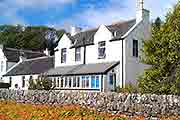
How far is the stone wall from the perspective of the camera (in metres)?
18.6

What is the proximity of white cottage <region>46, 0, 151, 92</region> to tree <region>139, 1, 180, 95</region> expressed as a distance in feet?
52.3

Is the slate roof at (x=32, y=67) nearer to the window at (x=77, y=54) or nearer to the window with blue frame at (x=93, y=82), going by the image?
the window at (x=77, y=54)

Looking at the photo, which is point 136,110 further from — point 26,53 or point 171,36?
point 26,53

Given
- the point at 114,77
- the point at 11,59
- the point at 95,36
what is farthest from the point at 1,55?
the point at 114,77

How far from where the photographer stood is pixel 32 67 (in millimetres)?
60156

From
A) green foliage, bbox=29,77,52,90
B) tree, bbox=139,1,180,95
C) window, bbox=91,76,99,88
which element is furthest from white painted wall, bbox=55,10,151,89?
tree, bbox=139,1,180,95

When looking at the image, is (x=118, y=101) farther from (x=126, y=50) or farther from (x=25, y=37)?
(x=25, y=37)

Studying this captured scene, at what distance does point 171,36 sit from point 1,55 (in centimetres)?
5408

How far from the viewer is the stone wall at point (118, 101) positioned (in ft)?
61.0

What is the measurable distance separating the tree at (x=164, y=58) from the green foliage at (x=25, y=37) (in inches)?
3184

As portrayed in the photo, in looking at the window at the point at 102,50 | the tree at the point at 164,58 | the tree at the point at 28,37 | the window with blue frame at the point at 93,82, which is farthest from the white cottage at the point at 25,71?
the tree at the point at 28,37

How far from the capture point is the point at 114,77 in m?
41.8

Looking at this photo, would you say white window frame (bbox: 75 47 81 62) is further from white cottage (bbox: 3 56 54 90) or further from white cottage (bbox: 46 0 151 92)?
white cottage (bbox: 3 56 54 90)

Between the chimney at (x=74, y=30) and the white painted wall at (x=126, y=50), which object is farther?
the chimney at (x=74, y=30)
